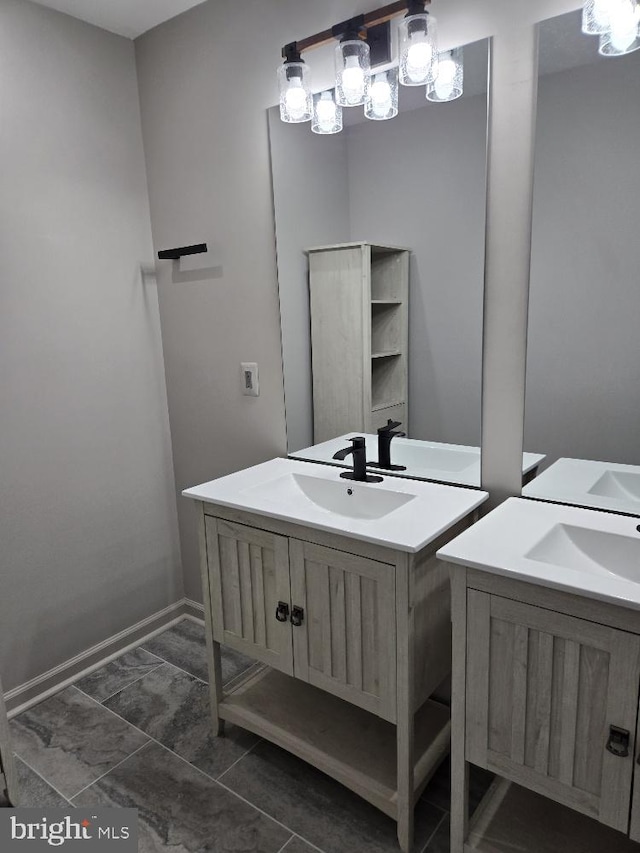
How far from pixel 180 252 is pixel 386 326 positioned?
972 millimetres

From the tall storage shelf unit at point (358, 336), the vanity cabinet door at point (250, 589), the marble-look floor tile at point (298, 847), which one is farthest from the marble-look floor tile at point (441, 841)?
the tall storage shelf unit at point (358, 336)

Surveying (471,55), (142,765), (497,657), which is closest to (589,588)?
(497,657)

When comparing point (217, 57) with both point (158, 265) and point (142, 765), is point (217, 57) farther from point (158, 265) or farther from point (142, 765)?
point (142, 765)

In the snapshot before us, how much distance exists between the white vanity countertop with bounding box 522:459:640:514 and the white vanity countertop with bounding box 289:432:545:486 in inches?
2.3

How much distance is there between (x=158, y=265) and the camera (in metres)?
2.49

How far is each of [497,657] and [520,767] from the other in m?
0.25

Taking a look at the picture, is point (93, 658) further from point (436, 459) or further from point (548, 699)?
point (548, 699)

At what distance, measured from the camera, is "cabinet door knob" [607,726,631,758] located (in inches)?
44.1

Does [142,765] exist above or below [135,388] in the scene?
below

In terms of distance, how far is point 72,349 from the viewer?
7.34 feet

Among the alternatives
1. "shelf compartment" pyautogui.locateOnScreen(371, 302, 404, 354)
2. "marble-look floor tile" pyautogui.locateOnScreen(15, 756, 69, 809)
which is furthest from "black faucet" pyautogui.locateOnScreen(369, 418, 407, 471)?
"marble-look floor tile" pyautogui.locateOnScreen(15, 756, 69, 809)

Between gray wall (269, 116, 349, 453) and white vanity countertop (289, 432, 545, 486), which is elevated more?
gray wall (269, 116, 349, 453)

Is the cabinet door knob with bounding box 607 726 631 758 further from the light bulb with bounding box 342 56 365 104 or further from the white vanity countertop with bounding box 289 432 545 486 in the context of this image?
the light bulb with bounding box 342 56 365 104

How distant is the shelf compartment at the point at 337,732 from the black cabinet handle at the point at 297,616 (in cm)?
41
